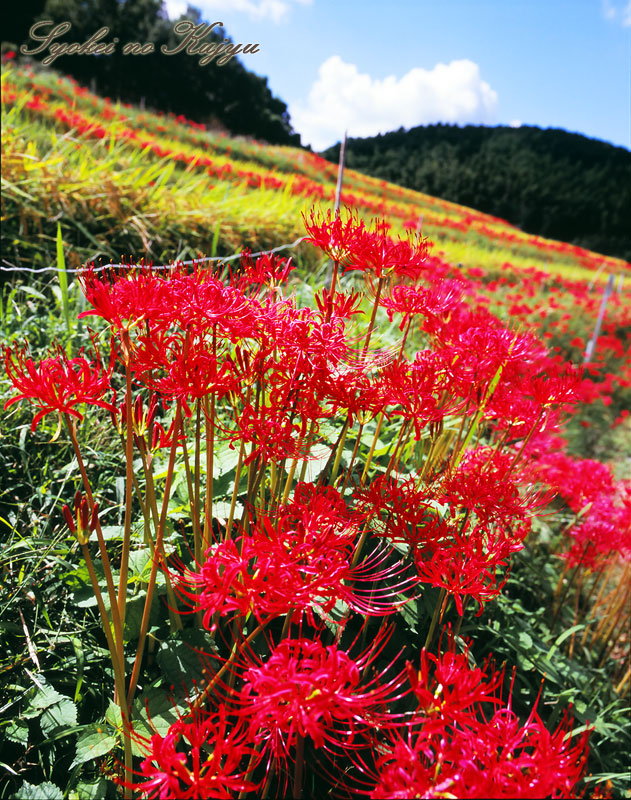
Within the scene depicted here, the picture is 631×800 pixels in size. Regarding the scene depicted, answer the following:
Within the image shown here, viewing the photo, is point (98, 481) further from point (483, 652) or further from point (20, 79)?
point (20, 79)

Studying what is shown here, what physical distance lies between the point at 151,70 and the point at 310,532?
3119cm

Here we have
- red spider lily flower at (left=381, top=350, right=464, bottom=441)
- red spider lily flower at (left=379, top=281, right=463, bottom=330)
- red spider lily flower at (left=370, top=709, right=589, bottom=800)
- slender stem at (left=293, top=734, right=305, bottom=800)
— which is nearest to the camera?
red spider lily flower at (left=370, top=709, right=589, bottom=800)

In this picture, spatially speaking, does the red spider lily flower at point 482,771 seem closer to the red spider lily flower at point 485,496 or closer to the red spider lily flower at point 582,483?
the red spider lily flower at point 485,496

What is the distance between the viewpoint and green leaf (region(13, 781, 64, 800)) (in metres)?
0.97

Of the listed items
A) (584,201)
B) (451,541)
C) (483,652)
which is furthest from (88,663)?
(584,201)

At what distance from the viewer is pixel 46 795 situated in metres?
0.97

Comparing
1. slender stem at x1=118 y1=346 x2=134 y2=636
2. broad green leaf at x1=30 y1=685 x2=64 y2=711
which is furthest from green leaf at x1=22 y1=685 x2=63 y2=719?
slender stem at x1=118 y1=346 x2=134 y2=636

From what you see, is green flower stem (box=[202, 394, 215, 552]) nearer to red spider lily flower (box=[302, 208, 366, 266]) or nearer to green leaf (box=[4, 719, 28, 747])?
red spider lily flower (box=[302, 208, 366, 266])

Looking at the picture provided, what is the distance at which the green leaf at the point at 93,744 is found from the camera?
39.2 inches

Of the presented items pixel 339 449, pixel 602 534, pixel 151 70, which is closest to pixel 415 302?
pixel 339 449

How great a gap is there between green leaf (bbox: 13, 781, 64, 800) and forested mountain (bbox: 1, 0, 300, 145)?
25774 mm

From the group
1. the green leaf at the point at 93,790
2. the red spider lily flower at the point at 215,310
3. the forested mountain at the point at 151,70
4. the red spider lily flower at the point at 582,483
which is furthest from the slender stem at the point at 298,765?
the forested mountain at the point at 151,70

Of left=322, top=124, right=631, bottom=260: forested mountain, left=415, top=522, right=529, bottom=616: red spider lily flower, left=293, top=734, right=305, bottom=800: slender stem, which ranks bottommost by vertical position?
left=293, top=734, right=305, bottom=800: slender stem

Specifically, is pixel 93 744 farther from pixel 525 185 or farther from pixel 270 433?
pixel 525 185
